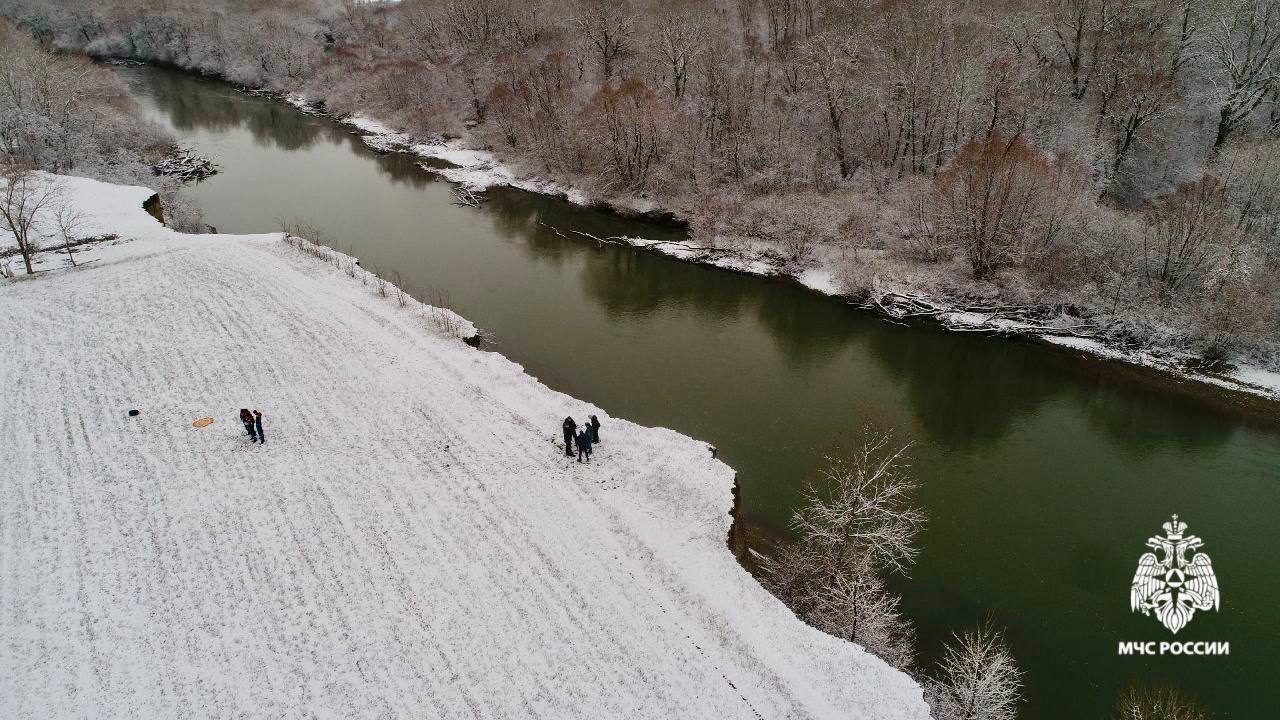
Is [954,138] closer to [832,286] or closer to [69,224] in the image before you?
[832,286]

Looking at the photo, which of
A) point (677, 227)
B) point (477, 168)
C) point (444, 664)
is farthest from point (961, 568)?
point (477, 168)

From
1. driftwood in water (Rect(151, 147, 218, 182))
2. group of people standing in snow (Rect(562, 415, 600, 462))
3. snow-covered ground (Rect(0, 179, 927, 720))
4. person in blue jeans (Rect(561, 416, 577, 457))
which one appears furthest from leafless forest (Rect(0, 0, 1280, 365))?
snow-covered ground (Rect(0, 179, 927, 720))

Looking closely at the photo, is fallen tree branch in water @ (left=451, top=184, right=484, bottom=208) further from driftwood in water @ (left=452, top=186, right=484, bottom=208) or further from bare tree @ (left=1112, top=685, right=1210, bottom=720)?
bare tree @ (left=1112, top=685, right=1210, bottom=720)

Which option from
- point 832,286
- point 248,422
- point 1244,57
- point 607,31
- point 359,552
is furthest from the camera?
point 607,31

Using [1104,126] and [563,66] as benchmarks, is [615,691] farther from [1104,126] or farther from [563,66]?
[563,66]

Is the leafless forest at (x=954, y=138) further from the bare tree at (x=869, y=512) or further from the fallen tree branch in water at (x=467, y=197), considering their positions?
the bare tree at (x=869, y=512)

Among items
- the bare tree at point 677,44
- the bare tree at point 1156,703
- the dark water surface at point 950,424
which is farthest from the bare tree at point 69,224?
the bare tree at point 1156,703

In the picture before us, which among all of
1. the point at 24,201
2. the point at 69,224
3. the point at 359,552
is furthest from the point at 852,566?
the point at 24,201
